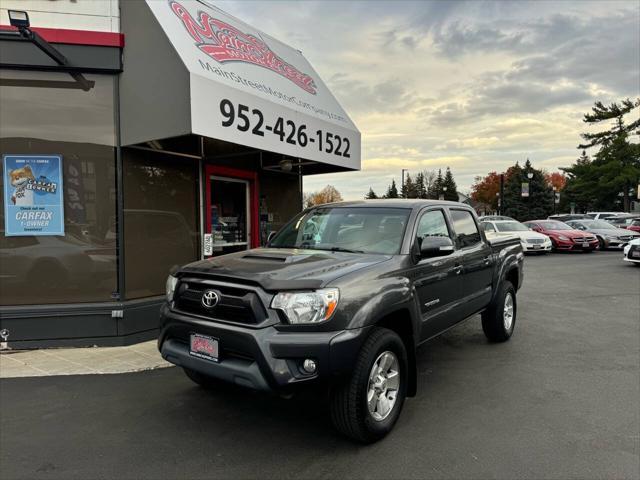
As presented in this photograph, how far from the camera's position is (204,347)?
327 cm

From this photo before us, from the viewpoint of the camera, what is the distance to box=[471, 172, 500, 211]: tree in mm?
70625

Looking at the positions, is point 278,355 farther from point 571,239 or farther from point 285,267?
point 571,239

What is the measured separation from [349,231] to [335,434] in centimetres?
182

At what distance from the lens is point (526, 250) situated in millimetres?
18906

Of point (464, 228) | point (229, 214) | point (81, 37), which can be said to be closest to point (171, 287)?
point (464, 228)

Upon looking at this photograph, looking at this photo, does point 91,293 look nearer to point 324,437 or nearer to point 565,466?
point 324,437

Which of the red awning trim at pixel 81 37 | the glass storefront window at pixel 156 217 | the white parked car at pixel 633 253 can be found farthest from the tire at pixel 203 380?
Answer: the white parked car at pixel 633 253

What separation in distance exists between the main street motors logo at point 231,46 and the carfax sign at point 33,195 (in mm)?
2540

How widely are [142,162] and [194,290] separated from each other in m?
3.58

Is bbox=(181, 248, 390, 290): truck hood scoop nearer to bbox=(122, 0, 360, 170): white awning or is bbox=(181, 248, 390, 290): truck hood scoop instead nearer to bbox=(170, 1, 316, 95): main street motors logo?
bbox=(122, 0, 360, 170): white awning

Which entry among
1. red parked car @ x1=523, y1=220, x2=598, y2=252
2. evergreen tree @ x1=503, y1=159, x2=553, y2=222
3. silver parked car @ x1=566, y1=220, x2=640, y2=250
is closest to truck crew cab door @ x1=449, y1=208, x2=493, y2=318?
red parked car @ x1=523, y1=220, x2=598, y2=252

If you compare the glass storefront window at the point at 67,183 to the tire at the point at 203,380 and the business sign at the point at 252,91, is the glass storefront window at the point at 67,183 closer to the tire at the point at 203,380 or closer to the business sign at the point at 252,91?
the business sign at the point at 252,91

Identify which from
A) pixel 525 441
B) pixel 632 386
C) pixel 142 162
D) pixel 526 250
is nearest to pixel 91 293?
Result: pixel 142 162

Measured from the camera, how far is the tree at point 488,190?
7062cm
